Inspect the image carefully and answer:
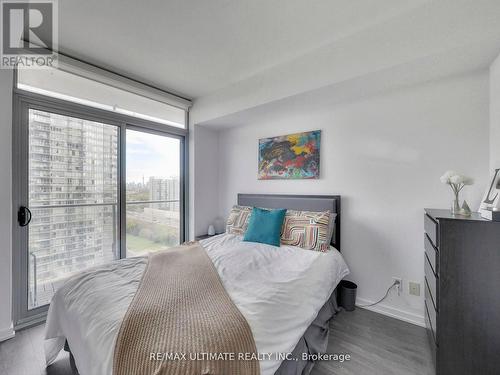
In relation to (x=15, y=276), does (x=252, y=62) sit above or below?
above

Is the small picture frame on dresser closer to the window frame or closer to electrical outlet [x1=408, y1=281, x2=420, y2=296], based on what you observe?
electrical outlet [x1=408, y1=281, x2=420, y2=296]

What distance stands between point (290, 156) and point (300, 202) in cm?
64

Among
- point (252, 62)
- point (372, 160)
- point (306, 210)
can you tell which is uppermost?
point (252, 62)

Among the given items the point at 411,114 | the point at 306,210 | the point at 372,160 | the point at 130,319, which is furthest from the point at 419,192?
the point at 130,319

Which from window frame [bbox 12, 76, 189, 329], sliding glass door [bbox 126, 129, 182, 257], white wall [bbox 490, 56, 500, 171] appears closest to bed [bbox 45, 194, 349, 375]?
window frame [bbox 12, 76, 189, 329]

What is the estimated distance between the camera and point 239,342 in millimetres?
993

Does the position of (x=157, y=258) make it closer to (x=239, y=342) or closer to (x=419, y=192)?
(x=239, y=342)

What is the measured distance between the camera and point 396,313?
2229 millimetres

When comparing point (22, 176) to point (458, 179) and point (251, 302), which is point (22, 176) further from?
point (458, 179)

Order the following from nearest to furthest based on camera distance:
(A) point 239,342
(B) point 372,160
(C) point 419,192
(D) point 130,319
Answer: (A) point 239,342 → (D) point 130,319 → (C) point 419,192 → (B) point 372,160

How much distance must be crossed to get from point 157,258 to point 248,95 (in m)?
2.12

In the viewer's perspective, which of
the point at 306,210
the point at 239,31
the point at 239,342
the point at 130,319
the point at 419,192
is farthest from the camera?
the point at 306,210

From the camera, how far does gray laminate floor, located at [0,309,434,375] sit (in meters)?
1.59

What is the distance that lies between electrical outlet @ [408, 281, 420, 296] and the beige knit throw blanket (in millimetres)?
1908
